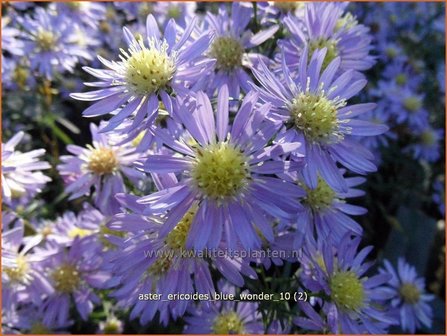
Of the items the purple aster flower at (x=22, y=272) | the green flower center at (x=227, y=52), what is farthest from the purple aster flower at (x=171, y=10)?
the purple aster flower at (x=22, y=272)

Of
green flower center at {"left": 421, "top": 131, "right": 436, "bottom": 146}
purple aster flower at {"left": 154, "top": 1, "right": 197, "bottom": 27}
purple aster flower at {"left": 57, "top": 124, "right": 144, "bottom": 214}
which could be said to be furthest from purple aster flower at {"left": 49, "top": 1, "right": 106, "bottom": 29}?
green flower center at {"left": 421, "top": 131, "right": 436, "bottom": 146}

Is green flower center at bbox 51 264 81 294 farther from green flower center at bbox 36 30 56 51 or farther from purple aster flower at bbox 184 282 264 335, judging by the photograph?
green flower center at bbox 36 30 56 51

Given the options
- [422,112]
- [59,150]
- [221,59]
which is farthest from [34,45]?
[422,112]

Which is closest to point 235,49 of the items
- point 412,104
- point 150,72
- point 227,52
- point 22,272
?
point 227,52

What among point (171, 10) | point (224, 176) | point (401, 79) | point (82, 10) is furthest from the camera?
point (401, 79)

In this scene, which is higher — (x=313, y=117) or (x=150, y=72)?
(x=150, y=72)

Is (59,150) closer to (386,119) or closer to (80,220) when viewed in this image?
(80,220)

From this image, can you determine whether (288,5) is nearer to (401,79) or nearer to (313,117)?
(313,117)
